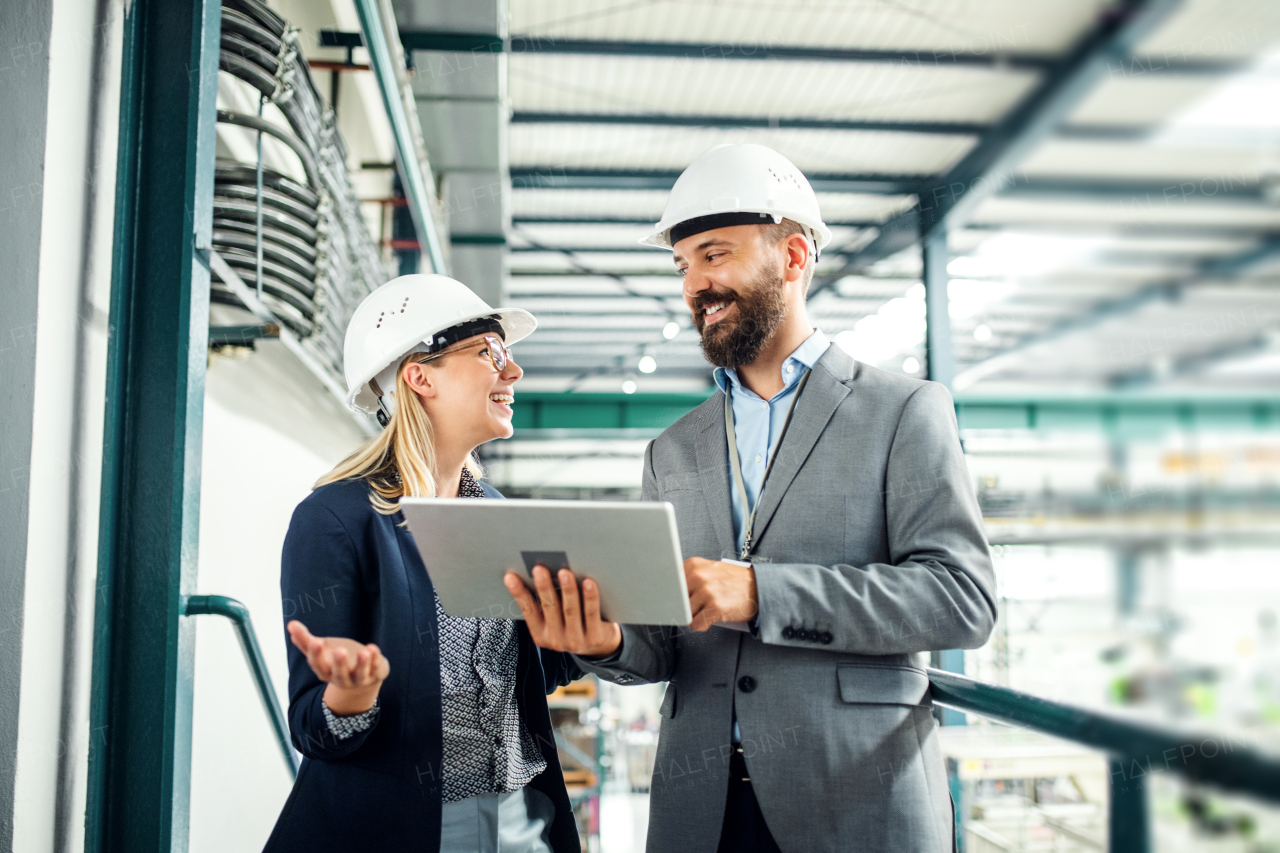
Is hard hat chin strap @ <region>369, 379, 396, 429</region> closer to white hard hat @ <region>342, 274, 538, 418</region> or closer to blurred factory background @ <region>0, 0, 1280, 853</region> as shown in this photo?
white hard hat @ <region>342, 274, 538, 418</region>

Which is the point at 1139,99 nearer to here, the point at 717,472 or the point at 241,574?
the point at 717,472

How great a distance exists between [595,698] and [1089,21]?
27.6 ft

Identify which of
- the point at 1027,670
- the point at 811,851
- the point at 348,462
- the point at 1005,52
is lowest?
the point at 1027,670

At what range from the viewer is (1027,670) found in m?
13.0

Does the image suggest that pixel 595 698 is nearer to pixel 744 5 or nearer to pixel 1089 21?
pixel 744 5

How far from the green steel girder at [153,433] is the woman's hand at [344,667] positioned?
46 centimetres

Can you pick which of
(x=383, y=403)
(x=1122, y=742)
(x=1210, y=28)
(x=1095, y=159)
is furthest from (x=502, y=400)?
(x=1095, y=159)

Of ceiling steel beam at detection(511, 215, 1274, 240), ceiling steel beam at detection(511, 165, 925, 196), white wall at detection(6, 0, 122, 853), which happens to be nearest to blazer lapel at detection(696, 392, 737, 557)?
ceiling steel beam at detection(511, 215, 1274, 240)

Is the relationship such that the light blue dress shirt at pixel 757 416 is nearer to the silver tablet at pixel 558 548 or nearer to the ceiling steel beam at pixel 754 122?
the silver tablet at pixel 558 548

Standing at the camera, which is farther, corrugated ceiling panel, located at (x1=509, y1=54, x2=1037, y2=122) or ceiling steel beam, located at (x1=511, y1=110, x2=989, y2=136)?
ceiling steel beam, located at (x1=511, y1=110, x2=989, y2=136)

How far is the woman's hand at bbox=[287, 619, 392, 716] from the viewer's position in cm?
141

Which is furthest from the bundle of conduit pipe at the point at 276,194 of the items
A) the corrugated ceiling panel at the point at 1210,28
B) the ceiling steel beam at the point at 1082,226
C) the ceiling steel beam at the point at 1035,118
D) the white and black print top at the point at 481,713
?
the corrugated ceiling panel at the point at 1210,28

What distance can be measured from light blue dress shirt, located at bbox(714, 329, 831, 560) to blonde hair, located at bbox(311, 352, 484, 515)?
0.71 m

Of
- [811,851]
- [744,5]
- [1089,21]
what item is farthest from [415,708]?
[1089,21]
